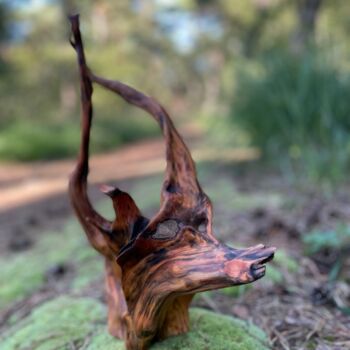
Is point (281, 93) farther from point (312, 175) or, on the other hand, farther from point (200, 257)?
point (200, 257)

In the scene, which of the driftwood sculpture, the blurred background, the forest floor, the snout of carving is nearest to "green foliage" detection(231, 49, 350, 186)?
the blurred background

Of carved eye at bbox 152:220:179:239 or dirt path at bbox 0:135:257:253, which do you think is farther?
dirt path at bbox 0:135:257:253

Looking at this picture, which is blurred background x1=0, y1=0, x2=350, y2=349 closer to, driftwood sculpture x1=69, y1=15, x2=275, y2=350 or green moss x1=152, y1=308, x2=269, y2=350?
green moss x1=152, y1=308, x2=269, y2=350

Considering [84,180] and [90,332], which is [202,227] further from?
[90,332]

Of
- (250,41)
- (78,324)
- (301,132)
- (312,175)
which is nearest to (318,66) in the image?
(301,132)

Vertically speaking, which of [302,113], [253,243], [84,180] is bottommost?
[253,243]

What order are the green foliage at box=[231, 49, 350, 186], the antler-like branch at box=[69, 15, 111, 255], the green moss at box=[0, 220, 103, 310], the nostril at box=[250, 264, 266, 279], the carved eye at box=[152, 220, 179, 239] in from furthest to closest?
the green foliage at box=[231, 49, 350, 186], the green moss at box=[0, 220, 103, 310], the antler-like branch at box=[69, 15, 111, 255], the carved eye at box=[152, 220, 179, 239], the nostril at box=[250, 264, 266, 279]

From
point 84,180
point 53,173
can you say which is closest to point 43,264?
point 84,180
